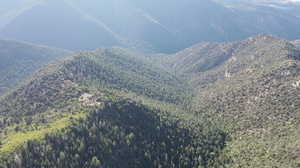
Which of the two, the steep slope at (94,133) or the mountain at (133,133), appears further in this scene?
the mountain at (133,133)

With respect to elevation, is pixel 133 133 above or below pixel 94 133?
below

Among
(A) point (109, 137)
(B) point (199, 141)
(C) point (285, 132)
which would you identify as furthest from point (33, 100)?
(C) point (285, 132)

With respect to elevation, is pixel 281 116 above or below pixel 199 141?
above

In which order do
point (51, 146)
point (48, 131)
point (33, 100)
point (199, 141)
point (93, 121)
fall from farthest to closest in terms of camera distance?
point (33, 100)
point (199, 141)
point (93, 121)
point (48, 131)
point (51, 146)

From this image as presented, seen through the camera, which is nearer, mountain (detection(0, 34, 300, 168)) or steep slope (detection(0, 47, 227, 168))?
steep slope (detection(0, 47, 227, 168))

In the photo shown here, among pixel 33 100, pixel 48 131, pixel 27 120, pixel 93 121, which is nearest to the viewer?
pixel 48 131

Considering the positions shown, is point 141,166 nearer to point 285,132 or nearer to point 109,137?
point 109,137

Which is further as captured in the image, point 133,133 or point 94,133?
point 133,133

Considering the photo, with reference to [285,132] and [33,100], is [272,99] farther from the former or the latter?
[33,100]

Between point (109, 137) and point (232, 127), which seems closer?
point (109, 137)

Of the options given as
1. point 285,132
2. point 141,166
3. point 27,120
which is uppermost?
point 285,132
